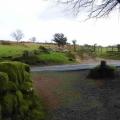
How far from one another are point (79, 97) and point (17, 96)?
5080mm

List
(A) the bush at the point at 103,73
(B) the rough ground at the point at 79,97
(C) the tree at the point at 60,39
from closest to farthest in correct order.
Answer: (B) the rough ground at the point at 79,97 < (A) the bush at the point at 103,73 < (C) the tree at the point at 60,39

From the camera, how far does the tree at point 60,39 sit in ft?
221

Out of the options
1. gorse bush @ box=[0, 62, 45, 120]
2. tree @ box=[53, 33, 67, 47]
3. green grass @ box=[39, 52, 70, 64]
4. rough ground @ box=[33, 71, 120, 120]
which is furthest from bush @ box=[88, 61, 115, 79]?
tree @ box=[53, 33, 67, 47]

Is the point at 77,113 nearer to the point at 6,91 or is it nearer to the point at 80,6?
the point at 6,91

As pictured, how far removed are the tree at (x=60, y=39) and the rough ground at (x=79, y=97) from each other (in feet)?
139

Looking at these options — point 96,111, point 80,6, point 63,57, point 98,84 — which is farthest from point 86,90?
point 63,57

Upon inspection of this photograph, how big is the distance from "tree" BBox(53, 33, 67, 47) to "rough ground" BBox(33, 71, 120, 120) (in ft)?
139

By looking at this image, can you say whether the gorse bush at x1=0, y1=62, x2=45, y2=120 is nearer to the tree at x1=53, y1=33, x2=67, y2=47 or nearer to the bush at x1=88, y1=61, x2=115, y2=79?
the bush at x1=88, y1=61, x2=115, y2=79

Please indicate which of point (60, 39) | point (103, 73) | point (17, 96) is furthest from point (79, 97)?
point (60, 39)

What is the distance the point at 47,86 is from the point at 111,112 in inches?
209

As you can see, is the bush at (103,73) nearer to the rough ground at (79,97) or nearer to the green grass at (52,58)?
the rough ground at (79,97)

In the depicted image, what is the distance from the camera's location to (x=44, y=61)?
41.5 m

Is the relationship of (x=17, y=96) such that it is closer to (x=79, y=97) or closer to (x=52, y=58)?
(x=79, y=97)

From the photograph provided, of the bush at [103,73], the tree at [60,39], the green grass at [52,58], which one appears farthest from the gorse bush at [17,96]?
the tree at [60,39]
